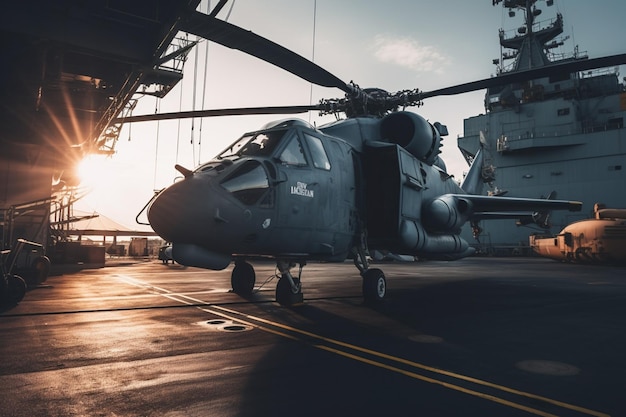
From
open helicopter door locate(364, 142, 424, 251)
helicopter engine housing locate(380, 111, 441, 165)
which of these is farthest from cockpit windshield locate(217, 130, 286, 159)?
helicopter engine housing locate(380, 111, 441, 165)

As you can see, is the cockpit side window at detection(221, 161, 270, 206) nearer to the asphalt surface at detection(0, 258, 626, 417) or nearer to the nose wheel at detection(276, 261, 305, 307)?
the asphalt surface at detection(0, 258, 626, 417)

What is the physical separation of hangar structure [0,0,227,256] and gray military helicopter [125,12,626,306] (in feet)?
15.6

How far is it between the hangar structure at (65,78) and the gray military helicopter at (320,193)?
4.76m

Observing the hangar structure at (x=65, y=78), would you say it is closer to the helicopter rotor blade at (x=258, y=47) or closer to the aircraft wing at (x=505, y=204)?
the helicopter rotor blade at (x=258, y=47)

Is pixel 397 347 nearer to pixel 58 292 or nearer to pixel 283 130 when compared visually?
pixel 283 130

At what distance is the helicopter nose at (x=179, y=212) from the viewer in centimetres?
605

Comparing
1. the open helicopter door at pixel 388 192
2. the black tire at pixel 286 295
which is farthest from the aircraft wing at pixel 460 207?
the black tire at pixel 286 295

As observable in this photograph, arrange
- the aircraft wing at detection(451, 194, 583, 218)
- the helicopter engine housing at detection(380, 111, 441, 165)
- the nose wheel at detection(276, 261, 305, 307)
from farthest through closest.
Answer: the aircraft wing at detection(451, 194, 583, 218) < the helicopter engine housing at detection(380, 111, 441, 165) < the nose wheel at detection(276, 261, 305, 307)

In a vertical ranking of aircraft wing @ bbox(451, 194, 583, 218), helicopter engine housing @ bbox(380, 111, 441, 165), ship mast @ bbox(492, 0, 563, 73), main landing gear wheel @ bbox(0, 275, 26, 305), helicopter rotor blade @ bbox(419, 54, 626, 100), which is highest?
ship mast @ bbox(492, 0, 563, 73)

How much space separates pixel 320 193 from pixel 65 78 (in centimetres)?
1840

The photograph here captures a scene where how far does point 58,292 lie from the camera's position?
12.0 m

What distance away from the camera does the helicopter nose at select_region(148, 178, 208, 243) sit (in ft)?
19.8

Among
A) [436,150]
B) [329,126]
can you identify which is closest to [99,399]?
[329,126]

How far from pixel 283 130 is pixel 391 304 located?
16.3 ft
